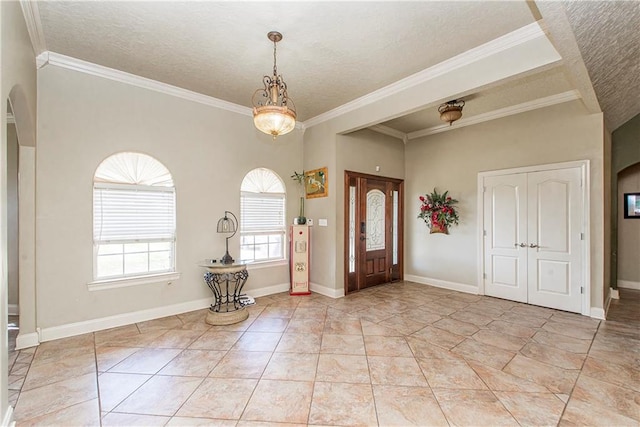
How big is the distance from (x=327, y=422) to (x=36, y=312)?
3384 millimetres

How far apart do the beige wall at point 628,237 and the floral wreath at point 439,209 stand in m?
3.27

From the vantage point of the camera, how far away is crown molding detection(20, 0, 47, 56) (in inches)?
95.7

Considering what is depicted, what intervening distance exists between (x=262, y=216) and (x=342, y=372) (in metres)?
3.08

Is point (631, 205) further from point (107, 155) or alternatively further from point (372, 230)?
point (107, 155)

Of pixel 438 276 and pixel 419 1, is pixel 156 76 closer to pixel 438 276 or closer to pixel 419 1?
pixel 419 1

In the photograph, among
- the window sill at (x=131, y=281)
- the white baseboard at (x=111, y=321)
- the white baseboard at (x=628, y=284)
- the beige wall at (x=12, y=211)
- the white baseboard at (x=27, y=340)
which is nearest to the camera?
the white baseboard at (x=27, y=340)

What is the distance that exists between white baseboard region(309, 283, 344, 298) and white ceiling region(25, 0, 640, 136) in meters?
3.23

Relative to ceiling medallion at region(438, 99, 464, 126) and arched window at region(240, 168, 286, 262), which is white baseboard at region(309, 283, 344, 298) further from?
ceiling medallion at region(438, 99, 464, 126)

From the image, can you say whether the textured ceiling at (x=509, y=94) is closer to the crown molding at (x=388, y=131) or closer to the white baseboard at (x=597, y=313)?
the crown molding at (x=388, y=131)

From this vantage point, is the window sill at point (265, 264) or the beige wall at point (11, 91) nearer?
the beige wall at point (11, 91)

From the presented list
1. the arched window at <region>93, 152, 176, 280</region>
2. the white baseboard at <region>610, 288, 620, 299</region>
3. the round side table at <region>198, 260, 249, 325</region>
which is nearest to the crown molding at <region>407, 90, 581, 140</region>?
the white baseboard at <region>610, 288, 620, 299</region>

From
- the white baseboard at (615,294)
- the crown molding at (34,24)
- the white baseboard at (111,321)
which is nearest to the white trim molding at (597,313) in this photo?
the white baseboard at (615,294)

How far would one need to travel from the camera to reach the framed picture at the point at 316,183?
5.10 m

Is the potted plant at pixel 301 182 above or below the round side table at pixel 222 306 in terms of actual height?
above
